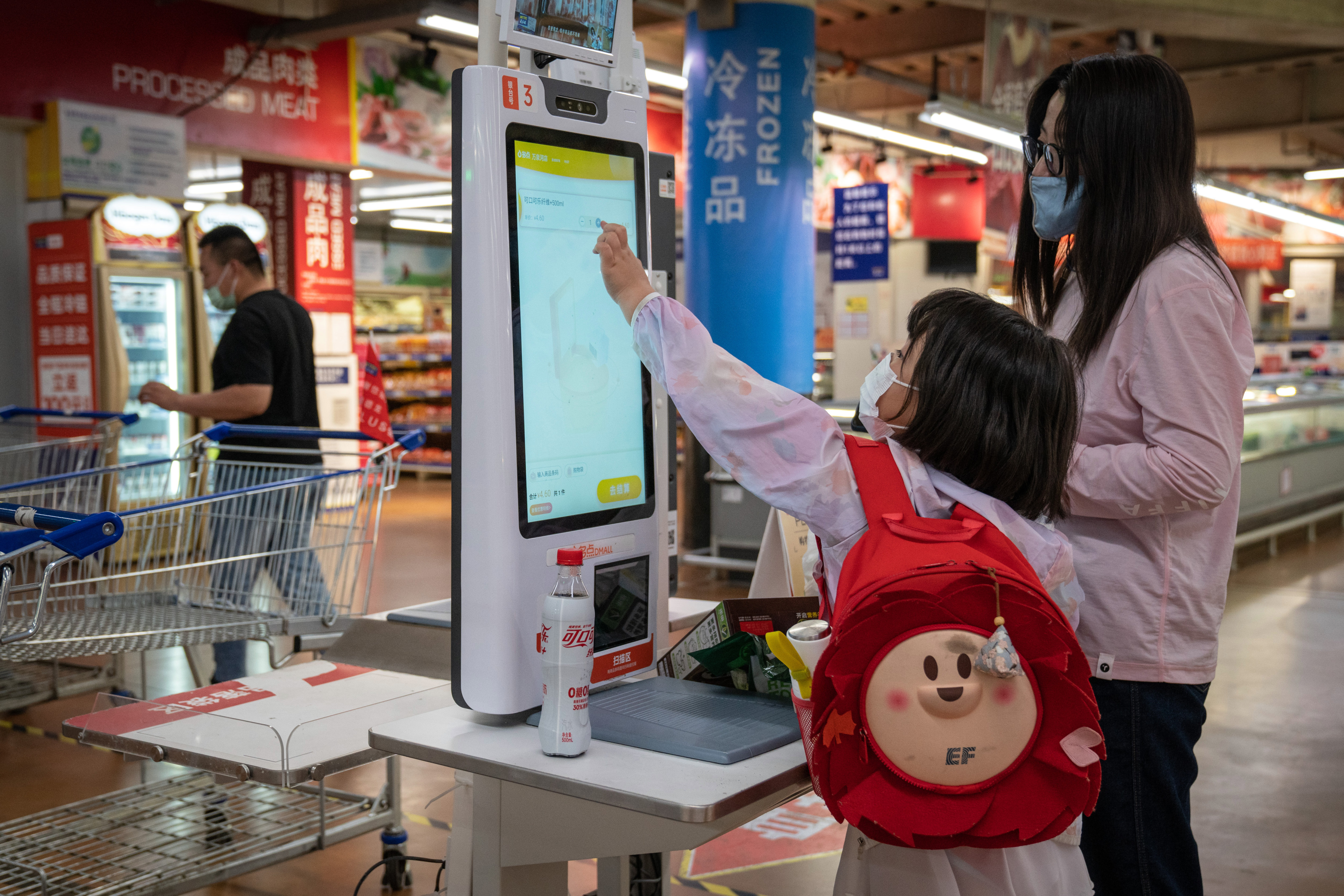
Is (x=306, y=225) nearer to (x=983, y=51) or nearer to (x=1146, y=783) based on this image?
(x=983, y=51)

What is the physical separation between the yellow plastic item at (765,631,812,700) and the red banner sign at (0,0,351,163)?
746 centimetres

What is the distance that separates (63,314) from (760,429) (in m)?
7.02

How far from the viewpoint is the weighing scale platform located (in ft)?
4.83

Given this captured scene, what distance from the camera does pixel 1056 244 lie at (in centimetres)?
192

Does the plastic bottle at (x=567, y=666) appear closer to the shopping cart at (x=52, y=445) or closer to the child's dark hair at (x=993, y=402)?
the child's dark hair at (x=993, y=402)

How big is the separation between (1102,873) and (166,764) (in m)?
3.53

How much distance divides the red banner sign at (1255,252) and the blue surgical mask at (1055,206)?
1724 centimetres

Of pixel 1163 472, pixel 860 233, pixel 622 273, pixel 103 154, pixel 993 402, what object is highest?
pixel 103 154

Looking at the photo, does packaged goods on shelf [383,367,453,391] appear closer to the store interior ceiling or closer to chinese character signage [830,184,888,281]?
the store interior ceiling

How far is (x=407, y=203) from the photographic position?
525 inches

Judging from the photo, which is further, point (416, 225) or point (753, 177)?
point (416, 225)

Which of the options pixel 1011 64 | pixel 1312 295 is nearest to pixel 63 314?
pixel 1011 64

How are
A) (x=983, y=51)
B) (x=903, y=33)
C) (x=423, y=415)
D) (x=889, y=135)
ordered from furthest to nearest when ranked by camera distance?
(x=423, y=415) < (x=983, y=51) < (x=903, y=33) < (x=889, y=135)

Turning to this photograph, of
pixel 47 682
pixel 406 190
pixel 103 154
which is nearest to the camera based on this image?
pixel 47 682
